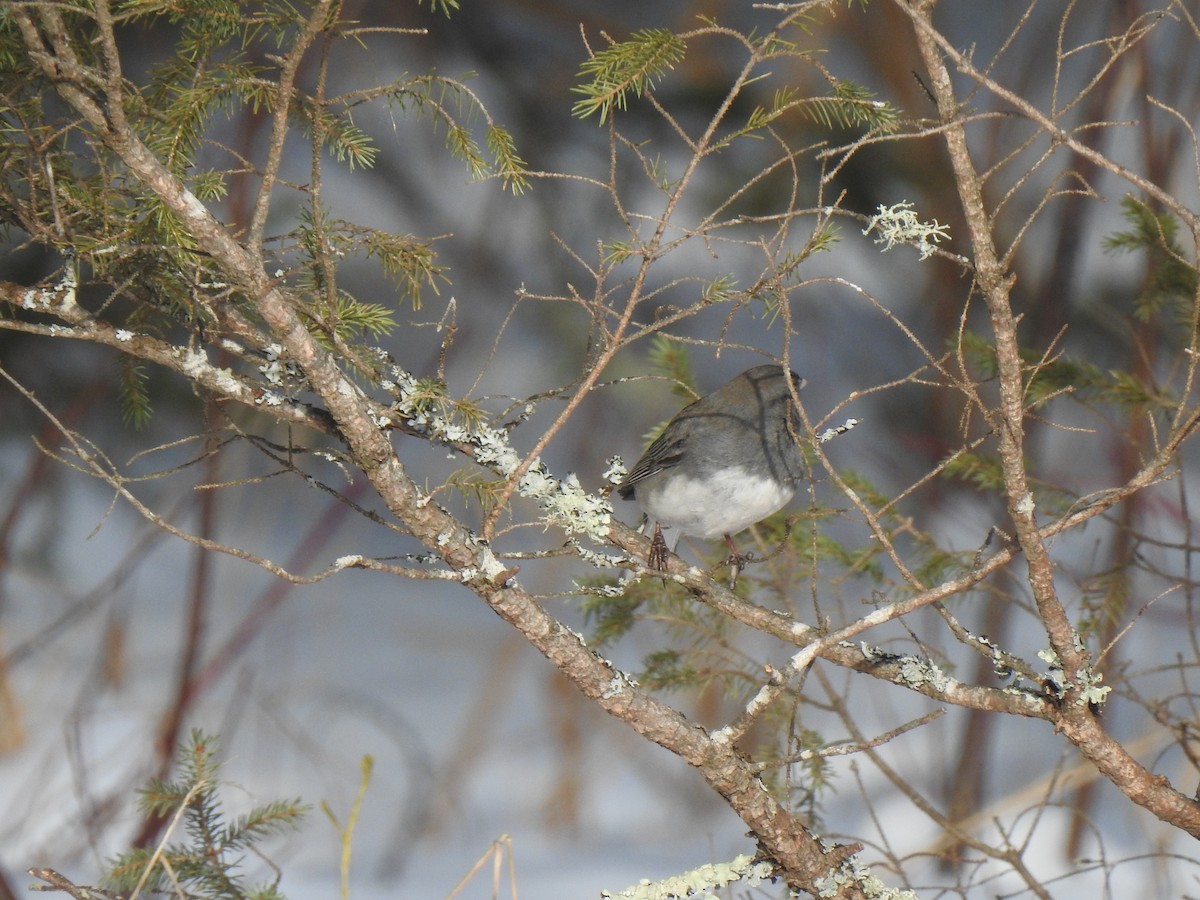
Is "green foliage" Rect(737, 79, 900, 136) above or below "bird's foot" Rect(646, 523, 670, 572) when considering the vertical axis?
above

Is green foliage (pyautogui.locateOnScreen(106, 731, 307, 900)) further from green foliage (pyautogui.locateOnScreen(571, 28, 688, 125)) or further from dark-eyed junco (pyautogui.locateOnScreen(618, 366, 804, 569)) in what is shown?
green foliage (pyautogui.locateOnScreen(571, 28, 688, 125))

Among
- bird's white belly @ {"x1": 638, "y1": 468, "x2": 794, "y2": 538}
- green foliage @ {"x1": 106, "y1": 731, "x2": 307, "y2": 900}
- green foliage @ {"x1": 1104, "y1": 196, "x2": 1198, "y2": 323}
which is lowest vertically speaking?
green foliage @ {"x1": 106, "y1": 731, "x2": 307, "y2": 900}

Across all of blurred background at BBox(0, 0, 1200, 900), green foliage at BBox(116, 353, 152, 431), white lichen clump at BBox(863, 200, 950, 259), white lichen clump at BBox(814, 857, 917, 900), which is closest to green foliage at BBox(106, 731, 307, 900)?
green foliage at BBox(116, 353, 152, 431)

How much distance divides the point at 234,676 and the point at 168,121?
2.23m

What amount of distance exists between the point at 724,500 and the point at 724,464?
5 cm

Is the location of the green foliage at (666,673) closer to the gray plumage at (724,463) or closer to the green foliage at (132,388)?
the gray plumage at (724,463)

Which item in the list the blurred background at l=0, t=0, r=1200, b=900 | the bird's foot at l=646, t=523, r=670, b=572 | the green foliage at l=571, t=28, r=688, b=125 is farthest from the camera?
the blurred background at l=0, t=0, r=1200, b=900

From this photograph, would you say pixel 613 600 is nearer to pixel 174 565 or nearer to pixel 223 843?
pixel 223 843

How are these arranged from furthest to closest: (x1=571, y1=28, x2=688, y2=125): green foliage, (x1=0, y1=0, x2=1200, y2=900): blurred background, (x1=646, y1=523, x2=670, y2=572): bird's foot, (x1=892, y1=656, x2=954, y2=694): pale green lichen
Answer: (x1=0, y1=0, x2=1200, y2=900): blurred background → (x1=646, y1=523, x2=670, y2=572): bird's foot → (x1=892, y1=656, x2=954, y2=694): pale green lichen → (x1=571, y1=28, x2=688, y2=125): green foliage

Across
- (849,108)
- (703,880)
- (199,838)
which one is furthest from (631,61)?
(199,838)

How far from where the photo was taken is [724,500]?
126 cm

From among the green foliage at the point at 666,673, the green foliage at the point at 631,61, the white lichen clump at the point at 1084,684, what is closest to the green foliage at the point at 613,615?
the green foliage at the point at 666,673

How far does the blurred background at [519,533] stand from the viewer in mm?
2066

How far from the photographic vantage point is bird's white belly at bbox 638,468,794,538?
1251mm
